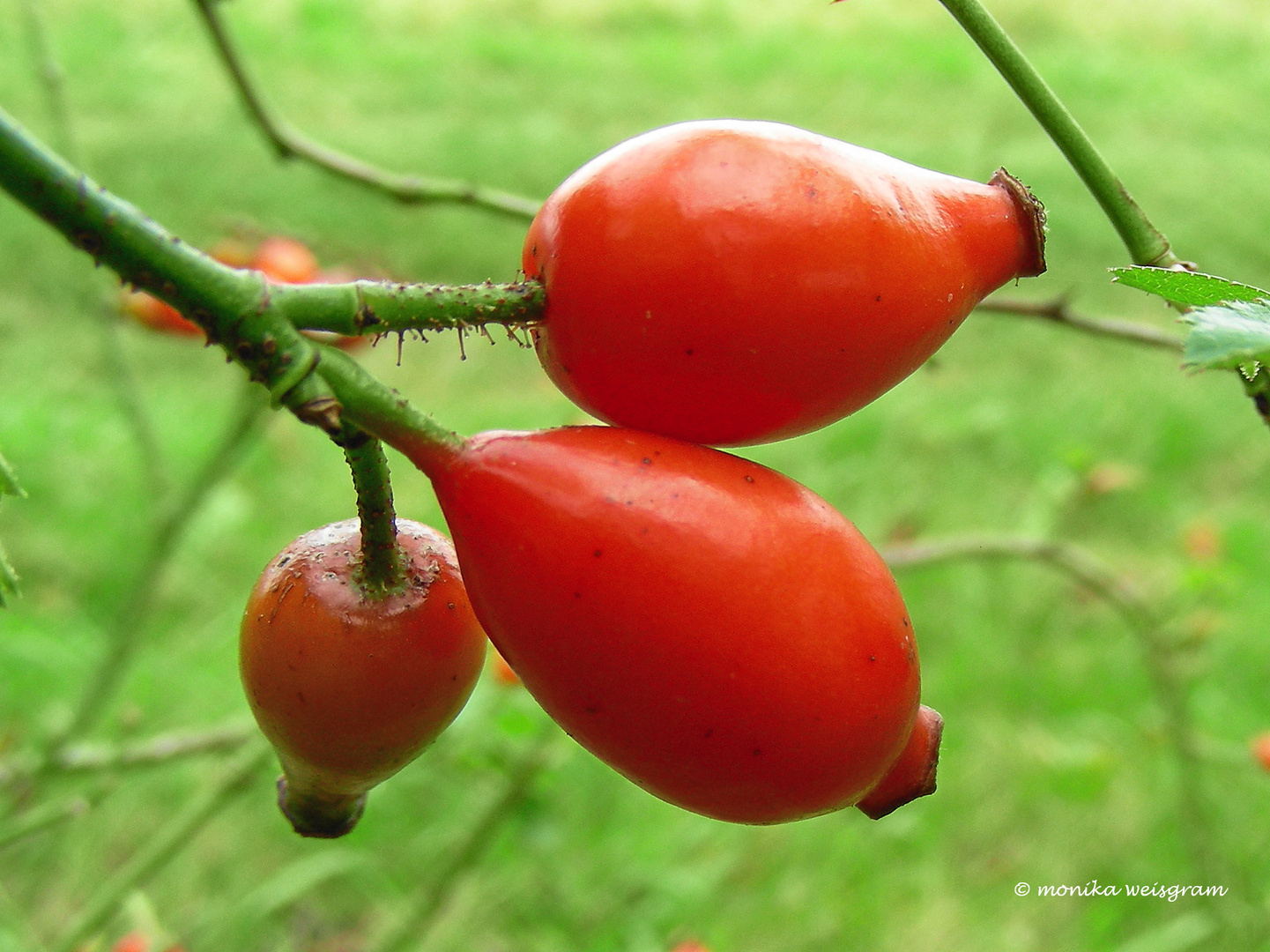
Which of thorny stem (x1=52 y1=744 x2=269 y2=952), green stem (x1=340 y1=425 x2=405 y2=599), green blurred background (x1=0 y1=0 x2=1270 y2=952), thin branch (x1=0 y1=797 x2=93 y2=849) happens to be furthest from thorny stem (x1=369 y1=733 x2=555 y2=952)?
green stem (x1=340 y1=425 x2=405 y2=599)

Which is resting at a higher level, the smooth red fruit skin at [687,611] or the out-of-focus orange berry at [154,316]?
the smooth red fruit skin at [687,611]

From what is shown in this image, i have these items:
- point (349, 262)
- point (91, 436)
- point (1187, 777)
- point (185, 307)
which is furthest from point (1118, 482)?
point (91, 436)

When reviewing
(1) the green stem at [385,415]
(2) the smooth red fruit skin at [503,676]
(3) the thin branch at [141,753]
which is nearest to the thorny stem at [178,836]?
(3) the thin branch at [141,753]

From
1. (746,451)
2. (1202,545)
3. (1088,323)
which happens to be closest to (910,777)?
(1088,323)

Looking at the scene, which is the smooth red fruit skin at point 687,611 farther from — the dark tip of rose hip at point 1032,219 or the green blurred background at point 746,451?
the green blurred background at point 746,451

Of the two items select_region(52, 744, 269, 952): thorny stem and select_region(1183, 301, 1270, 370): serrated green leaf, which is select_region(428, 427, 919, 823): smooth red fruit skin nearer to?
select_region(1183, 301, 1270, 370): serrated green leaf
